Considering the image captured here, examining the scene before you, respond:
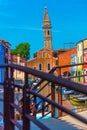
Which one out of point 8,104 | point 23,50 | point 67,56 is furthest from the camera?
point 23,50

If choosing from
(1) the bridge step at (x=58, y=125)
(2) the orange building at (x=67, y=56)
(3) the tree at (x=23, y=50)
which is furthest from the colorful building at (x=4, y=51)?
(1) the bridge step at (x=58, y=125)

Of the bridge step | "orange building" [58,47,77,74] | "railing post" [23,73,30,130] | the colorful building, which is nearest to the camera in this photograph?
"railing post" [23,73,30,130]

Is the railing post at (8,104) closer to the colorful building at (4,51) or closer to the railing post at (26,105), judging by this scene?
the railing post at (26,105)

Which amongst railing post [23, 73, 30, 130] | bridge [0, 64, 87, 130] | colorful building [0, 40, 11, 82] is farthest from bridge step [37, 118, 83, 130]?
colorful building [0, 40, 11, 82]

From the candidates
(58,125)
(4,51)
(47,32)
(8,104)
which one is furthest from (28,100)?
(47,32)

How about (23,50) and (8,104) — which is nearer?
(8,104)

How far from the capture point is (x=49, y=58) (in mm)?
91438

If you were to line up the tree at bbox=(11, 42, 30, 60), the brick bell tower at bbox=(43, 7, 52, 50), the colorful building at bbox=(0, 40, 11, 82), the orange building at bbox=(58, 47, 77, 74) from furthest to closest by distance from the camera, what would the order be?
the brick bell tower at bbox=(43, 7, 52, 50), the tree at bbox=(11, 42, 30, 60), the colorful building at bbox=(0, 40, 11, 82), the orange building at bbox=(58, 47, 77, 74)

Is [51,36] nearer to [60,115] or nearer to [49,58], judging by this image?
[49,58]

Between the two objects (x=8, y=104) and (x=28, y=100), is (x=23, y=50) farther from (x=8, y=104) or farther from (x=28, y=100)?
(x=28, y=100)

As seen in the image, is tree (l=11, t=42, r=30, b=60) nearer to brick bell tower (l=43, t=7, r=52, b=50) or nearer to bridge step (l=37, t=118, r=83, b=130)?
brick bell tower (l=43, t=7, r=52, b=50)

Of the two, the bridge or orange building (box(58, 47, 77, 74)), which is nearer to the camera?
the bridge

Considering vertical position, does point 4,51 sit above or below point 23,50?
below

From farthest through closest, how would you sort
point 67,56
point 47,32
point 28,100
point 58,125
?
point 47,32 → point 67,56 → point 58,125 → point 28,100
